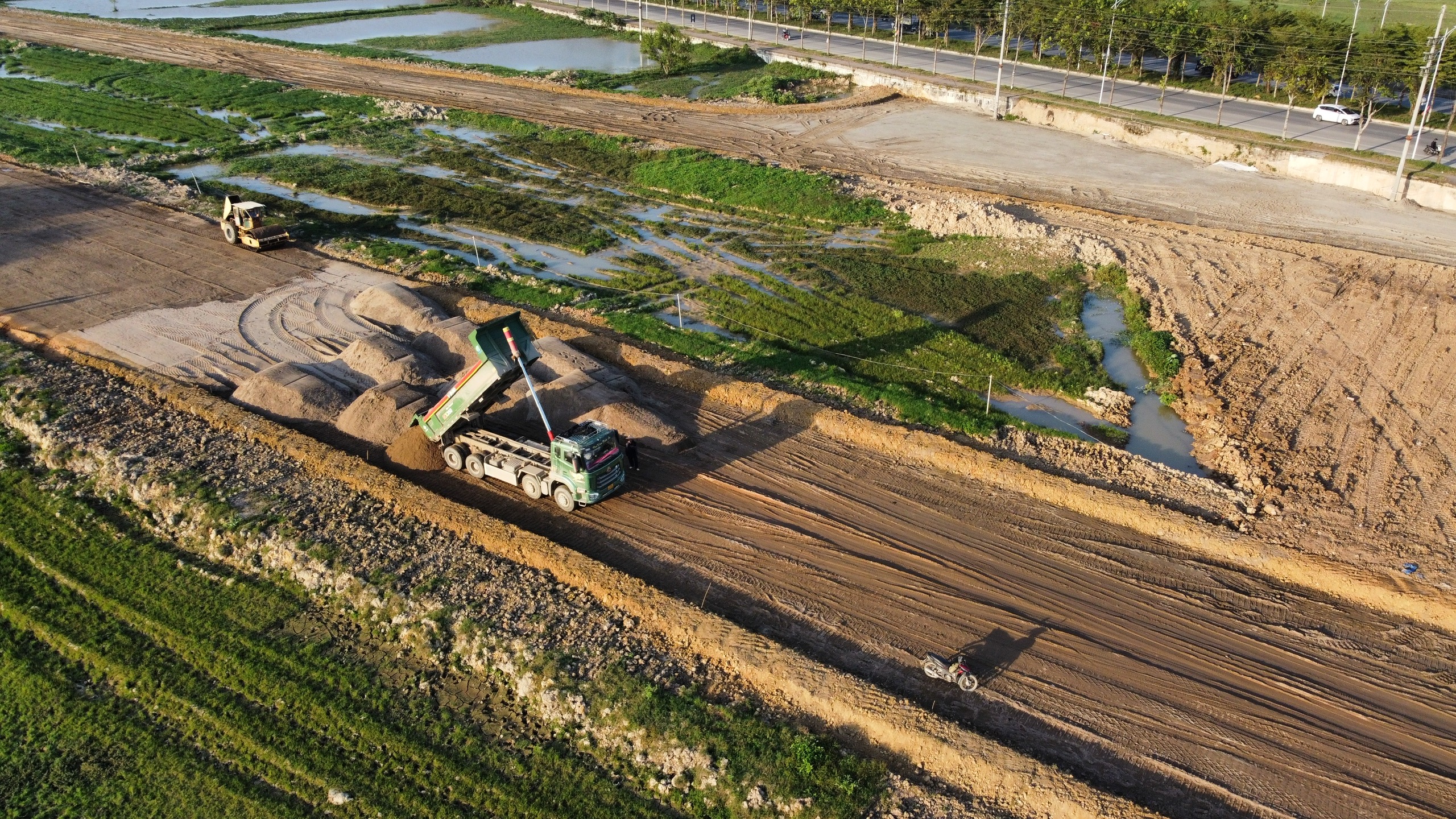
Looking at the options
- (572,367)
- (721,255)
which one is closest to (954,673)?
(572,367)

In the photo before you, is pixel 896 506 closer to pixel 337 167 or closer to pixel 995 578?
pixel 995 578

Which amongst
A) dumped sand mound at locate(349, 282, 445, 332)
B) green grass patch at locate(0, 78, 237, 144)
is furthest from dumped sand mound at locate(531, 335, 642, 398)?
green grass patch at locate(0, 78, 237, 144)

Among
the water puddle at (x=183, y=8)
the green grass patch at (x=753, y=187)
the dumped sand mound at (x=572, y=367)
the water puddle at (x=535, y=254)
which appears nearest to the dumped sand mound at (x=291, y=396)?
the dumped sand mound at (x=572, y=367)

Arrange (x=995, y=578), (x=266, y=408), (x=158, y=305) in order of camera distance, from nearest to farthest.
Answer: (x=995, y=578) < (x=266, y=408) < (x=158, y=305)

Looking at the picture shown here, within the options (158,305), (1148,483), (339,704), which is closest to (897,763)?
(339,704)

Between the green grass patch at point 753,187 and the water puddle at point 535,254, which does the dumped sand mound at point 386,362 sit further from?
the green grass patch at point 753,187

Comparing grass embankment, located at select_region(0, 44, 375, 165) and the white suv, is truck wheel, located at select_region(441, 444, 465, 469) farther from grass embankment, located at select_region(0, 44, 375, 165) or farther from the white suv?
the white suv

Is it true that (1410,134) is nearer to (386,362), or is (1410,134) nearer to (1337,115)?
(1337,115)
